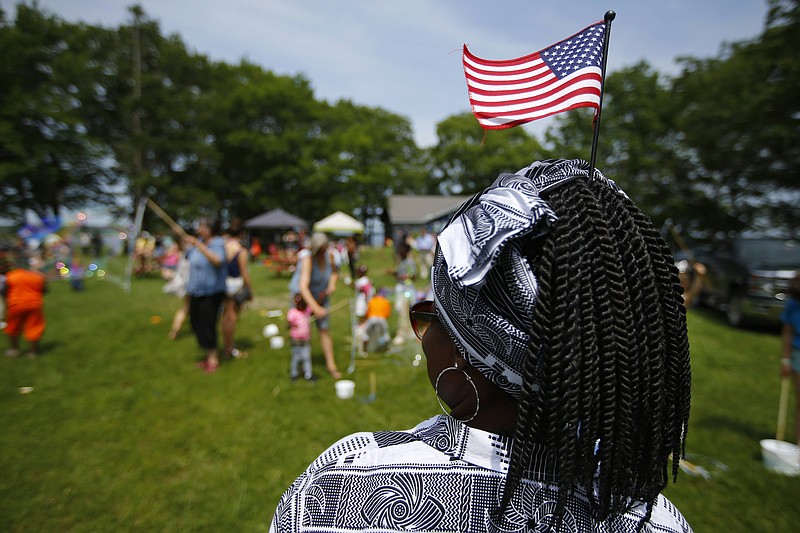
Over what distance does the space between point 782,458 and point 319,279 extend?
528 centimetres

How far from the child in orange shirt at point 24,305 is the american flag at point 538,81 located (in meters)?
8.02

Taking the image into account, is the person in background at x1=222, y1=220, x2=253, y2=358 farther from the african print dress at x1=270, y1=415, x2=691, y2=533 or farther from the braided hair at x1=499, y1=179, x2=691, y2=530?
the braided hair at x1=499, y1=179, x2=691, y2=530

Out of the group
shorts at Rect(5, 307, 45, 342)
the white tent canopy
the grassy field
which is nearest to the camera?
the grassy field

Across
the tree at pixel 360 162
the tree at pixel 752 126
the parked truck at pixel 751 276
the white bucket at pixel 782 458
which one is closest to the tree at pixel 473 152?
the tree at pixel 360 162

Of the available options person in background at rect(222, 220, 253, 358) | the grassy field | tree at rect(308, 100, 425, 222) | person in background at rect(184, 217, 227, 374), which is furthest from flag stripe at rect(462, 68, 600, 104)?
tree at rect(308, 100, 425, 222)

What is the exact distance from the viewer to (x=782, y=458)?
4.12 m

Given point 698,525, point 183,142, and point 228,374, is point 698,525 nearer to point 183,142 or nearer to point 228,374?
point 228,374

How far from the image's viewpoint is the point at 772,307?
984 centimetres

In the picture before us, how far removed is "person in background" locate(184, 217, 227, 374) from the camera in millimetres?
6117

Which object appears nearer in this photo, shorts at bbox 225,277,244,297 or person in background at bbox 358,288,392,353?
shorts at bbox 225,277,244,297

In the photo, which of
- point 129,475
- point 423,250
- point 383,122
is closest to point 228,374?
point 129,475

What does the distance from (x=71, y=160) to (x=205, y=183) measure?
983cm

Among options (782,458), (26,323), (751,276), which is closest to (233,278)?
(26,323)

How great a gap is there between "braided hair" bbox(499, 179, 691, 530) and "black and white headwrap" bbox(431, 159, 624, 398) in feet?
0.10
